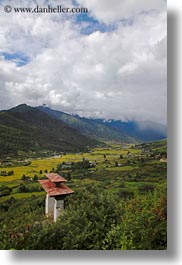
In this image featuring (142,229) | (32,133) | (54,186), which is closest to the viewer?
(142,229)

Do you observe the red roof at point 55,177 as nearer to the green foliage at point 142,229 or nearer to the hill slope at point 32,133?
the hill slope at point 32,133

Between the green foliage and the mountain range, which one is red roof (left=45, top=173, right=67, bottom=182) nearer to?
the mountain range

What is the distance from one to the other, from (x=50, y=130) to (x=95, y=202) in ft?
2.88

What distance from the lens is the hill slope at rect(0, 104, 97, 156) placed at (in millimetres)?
3922

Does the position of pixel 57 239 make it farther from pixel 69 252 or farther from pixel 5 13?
pixel 5 13

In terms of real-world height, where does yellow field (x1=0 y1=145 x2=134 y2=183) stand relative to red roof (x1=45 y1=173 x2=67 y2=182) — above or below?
above

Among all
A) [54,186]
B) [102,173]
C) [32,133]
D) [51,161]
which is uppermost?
[32,133]

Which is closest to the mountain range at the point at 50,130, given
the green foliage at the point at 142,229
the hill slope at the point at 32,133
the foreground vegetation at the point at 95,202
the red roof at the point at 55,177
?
the hill slope at the point at 32,133

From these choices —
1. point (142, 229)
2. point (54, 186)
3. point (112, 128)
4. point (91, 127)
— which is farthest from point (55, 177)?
point (142, 229)

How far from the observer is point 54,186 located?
3854 mm

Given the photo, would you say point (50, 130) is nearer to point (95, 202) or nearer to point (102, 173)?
point (102, 173)

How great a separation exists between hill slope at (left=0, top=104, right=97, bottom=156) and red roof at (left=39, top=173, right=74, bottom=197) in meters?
0.29

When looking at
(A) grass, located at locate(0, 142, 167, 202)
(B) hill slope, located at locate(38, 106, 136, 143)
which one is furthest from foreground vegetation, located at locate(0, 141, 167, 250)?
(B) hill slope, located at locate(38, 106, 136, 143)

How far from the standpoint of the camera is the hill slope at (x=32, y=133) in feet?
12.9
